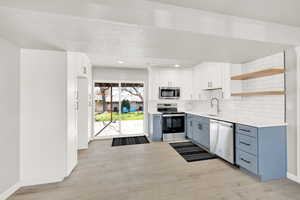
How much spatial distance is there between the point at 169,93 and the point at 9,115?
13.1ft

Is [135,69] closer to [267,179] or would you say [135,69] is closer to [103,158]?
[103,158]

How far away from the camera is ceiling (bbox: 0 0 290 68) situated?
1.43 m

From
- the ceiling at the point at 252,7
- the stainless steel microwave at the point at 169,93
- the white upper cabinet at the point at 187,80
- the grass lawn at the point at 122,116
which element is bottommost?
the grass lawn at the point at 122,116

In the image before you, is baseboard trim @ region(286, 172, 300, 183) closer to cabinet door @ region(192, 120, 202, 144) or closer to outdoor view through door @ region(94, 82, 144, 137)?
cabinet door @ region(192, 120, 202, 144)

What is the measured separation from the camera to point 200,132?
385cm

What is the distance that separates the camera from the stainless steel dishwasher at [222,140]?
277cm

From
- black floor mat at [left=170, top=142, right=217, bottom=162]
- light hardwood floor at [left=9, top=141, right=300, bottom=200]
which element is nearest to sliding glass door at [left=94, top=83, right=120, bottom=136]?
light hardwood floor at [left=9, top=141, right=300, bottom=200]

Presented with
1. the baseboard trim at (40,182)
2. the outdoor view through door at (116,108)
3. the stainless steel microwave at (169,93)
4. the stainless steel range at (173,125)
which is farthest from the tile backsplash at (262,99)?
the baseboard trim at (40,182)

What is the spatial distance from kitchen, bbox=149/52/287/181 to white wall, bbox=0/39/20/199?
10.7 feet

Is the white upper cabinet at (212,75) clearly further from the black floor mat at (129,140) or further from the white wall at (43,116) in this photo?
the white wall at (43,116)

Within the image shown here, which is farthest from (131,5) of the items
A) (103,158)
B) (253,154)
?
(103,158)

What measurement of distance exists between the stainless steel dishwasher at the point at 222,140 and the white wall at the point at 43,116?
10.2ft

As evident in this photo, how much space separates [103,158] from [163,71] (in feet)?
11.0

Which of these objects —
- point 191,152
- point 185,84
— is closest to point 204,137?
point 191,152
